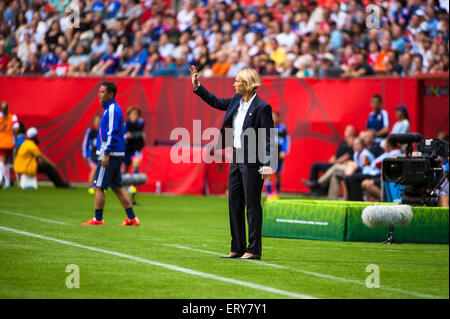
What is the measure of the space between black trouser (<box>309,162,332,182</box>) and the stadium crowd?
2381mm

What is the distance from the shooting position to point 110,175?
13.9 meters

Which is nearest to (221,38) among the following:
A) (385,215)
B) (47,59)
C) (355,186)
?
(47,59)

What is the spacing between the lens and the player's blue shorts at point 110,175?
13828 mm

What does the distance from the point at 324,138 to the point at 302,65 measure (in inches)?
83.7

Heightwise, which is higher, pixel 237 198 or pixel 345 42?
pixel 345 42

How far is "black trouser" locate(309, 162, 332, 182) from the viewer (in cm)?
2192

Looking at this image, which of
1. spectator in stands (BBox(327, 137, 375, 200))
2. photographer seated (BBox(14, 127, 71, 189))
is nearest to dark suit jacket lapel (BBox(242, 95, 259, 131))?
spectator in stands (BBox(327, 137, 375, 200))

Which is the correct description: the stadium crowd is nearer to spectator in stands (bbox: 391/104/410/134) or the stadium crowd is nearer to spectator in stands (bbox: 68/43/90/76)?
spectator in stands (bbox: 68/43/90/76)

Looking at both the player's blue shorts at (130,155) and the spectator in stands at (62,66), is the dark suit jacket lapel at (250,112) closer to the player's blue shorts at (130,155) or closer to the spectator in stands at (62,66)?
the player's blue shorts at (130,155)

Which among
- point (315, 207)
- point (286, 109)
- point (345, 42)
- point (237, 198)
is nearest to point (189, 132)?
point (286, 109)

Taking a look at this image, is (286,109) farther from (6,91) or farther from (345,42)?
(6,91)

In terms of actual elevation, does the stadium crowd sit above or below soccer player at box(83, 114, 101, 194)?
above

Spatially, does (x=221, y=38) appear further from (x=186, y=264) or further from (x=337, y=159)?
(x=186, y=264)

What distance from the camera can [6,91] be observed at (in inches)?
1043
